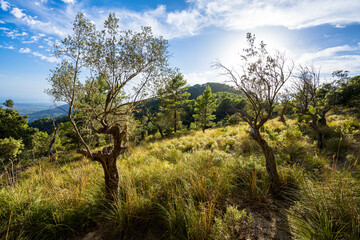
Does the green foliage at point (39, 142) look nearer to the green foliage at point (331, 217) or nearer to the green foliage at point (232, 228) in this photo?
the green foliage at point (232, 228)

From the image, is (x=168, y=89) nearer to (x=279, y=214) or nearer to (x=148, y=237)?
(x=148, y=237)

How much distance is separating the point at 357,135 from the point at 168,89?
430 inches

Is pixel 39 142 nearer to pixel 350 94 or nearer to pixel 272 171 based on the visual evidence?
pixel 272 171

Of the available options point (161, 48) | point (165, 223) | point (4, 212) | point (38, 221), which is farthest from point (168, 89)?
point (4, 212)

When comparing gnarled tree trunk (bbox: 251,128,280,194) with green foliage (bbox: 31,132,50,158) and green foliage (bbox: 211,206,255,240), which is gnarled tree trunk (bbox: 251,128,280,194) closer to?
green foliage (bbox: 211,206,255,240)

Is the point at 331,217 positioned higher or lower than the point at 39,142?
higher

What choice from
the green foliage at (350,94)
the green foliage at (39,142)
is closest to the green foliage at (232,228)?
the green foliage at (350,94)

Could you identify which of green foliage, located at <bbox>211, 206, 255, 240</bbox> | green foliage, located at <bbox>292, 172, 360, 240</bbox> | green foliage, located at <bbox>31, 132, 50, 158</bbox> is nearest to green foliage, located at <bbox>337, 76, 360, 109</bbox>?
green foliage, located at <bbox>292, 172, 360, 240</bbox>

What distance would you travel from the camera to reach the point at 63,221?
7.89 ft

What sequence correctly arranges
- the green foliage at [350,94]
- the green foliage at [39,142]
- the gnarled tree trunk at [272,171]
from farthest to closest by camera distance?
the green foliage at [39,142], the green foliage at [350,94], the gnarled tree trunk at [272,171]

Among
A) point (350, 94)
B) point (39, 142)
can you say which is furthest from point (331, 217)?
Answer: point (39, 142)

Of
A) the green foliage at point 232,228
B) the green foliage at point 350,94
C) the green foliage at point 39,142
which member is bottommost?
the green foliage at point 39,142

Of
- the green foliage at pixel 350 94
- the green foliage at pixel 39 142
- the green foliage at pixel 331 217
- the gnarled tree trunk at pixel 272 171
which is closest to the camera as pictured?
the green foliage at pixel 331 217

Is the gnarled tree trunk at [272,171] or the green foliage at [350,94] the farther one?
the green foliage at [350,94]
